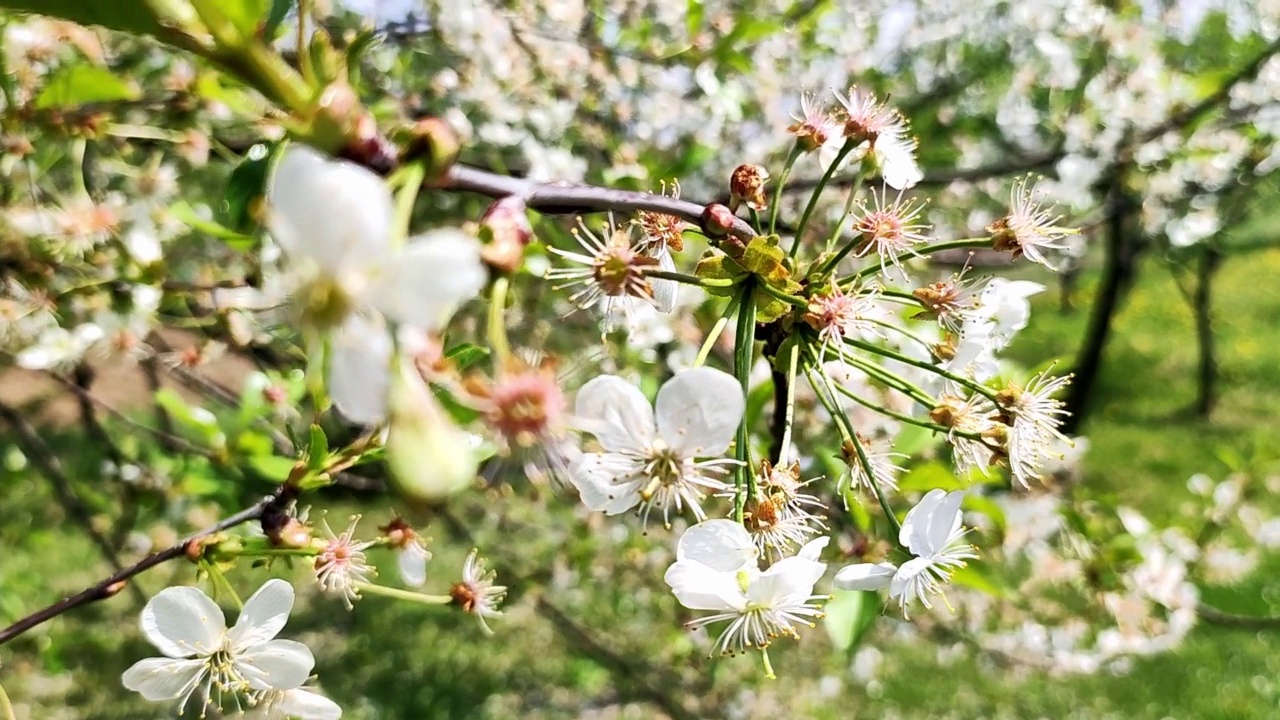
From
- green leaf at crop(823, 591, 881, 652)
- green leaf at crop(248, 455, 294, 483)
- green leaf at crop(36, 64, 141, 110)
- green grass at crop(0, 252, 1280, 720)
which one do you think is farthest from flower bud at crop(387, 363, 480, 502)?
green grass at crop(0, 252, 1280, 720)

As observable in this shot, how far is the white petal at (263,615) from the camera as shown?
0.69 meters

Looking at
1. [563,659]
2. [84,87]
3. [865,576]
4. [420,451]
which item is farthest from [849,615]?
[563,659]

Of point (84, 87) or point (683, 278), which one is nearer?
point (683, 278)

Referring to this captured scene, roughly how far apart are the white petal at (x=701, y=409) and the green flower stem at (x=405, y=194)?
0.60ft

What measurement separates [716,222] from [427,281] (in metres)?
0.24

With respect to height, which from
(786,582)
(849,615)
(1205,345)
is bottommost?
(1205,345)

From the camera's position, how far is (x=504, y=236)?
41cm

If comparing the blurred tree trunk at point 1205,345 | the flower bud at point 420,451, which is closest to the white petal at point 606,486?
the flower bud at point 420,451

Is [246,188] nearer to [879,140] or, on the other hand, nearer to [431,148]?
[431,148]

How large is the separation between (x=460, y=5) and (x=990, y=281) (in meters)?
1.78

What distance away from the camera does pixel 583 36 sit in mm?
2217

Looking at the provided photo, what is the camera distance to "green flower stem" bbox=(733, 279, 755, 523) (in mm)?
580

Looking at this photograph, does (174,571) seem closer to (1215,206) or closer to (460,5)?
(460,5)

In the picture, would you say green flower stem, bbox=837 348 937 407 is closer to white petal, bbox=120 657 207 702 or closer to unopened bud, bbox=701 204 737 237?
unopened bud, bbox=701 204 737 237
